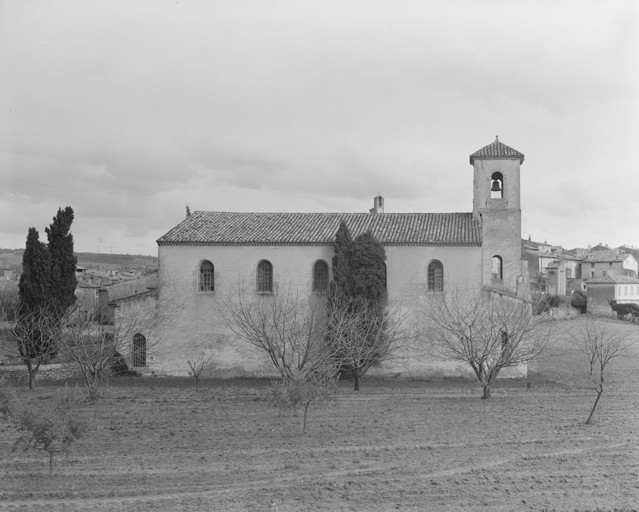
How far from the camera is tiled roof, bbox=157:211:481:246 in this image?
3039 cm

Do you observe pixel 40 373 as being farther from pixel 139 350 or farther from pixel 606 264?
pixel 606 264

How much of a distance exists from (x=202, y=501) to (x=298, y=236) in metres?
19.0

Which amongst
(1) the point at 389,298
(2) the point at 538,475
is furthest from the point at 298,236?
Result: (2) the point at 538,475

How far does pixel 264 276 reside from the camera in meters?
30.9

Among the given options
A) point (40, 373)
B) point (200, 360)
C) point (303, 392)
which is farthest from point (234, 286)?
point (303, 392)

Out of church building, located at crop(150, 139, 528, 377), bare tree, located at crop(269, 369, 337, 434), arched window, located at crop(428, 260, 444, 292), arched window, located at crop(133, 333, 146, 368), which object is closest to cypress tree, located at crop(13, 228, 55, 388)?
arched window, located at crop(133, 333, 146, 368)

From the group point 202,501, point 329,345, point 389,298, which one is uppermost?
point 389,298

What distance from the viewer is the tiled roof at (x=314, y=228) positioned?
30391 mm

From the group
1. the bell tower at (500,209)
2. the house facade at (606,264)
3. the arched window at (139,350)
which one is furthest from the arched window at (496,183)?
the house facade at (606,264)

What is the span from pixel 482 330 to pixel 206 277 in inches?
518

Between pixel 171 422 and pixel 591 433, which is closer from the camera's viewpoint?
pixel 591 433

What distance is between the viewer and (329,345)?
2673cm

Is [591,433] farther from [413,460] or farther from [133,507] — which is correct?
[133,507]

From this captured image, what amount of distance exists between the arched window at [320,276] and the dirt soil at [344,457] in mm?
7023
